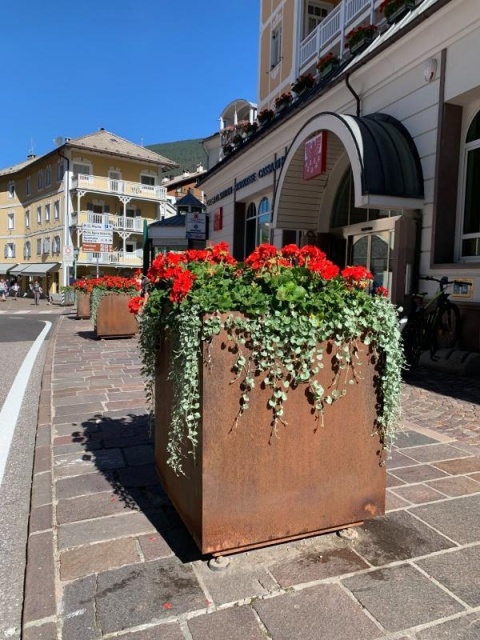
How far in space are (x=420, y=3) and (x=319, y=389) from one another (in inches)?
363

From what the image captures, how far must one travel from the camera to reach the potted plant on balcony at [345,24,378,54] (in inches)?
400

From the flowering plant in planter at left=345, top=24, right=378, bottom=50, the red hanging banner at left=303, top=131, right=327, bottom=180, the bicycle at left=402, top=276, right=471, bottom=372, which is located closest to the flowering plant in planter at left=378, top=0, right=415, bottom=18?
the flowering plant in planter at left=345, top=24, right=378, bottom=50

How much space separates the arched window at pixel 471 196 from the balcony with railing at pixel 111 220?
1438 inches

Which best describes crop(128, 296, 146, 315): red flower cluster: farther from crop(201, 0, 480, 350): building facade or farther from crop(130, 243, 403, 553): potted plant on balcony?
crop(201, 0, 480, 350): building facade

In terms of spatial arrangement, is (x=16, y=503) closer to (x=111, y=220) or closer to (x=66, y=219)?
(x=111, y=220)

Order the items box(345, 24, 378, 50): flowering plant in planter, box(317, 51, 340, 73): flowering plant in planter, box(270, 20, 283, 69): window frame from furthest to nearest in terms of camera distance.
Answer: box(270, 20, 283, 69): window frame → box(317, 51, 340, 73): flowering plant in planter → box(345, 24, 378, 50): flowering plant in planter

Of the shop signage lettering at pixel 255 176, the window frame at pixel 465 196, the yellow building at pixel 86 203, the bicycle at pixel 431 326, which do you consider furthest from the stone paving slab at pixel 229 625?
the yellow building at pixel 86 203

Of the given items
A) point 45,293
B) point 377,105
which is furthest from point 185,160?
point 377,105

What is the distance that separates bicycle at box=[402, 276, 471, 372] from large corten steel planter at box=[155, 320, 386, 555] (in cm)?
456

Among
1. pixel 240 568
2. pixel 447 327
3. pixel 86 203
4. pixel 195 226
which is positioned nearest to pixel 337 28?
pixel 195 226

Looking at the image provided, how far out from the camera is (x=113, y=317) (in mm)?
11305

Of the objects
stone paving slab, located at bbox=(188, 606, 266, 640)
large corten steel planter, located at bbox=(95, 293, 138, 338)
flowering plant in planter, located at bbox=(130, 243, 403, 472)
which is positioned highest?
flowering plant in planter, located at bbox=(130, 243, 403, 472)

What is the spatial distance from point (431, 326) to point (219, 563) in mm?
5589

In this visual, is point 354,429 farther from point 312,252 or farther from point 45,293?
point 45,293
